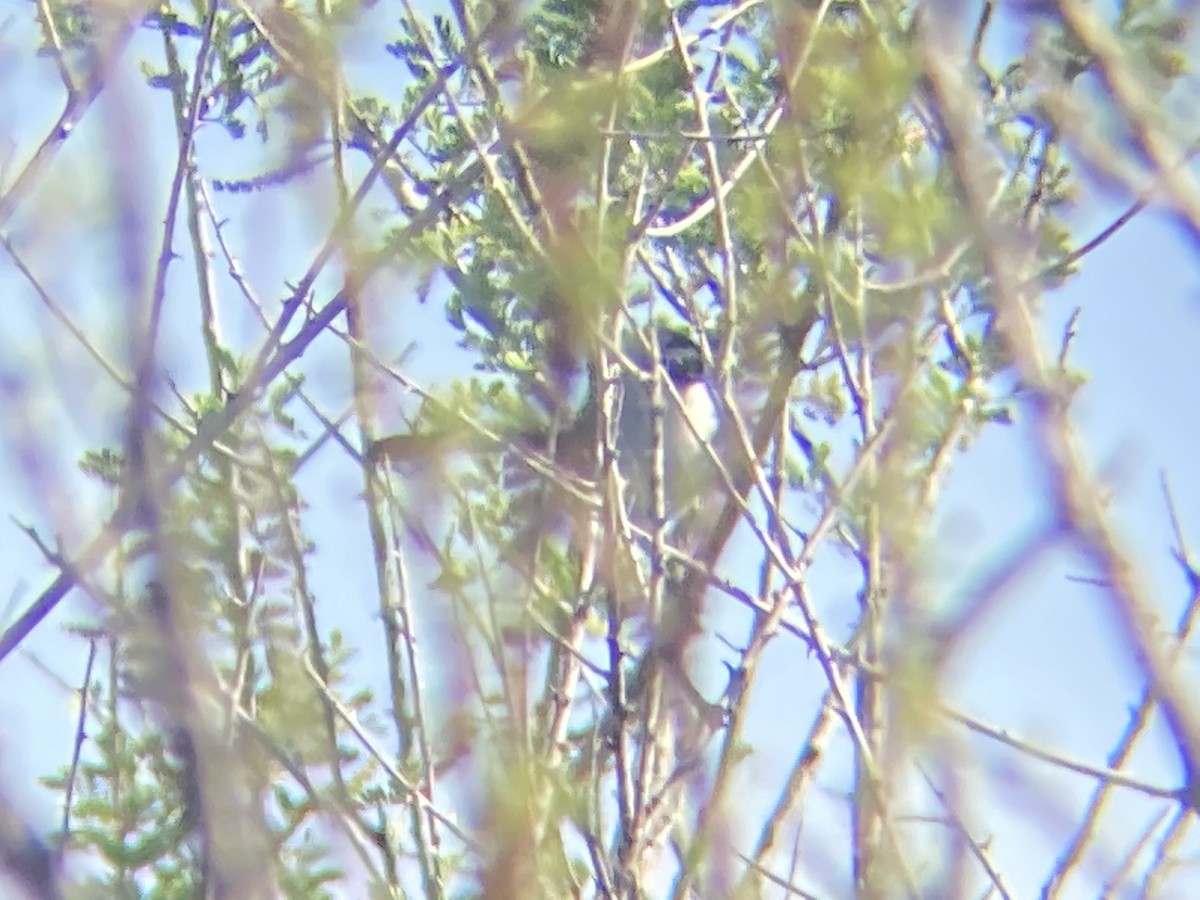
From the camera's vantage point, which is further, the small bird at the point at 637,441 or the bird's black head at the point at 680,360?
the bird's black head at the point at 680,360

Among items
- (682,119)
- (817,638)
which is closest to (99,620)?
(817,638)

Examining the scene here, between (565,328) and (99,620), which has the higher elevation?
(565,328)

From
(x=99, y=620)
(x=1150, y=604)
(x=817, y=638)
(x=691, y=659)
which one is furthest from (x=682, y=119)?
(x=1150, y=604)

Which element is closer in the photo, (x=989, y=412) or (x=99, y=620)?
(x=99, y=620)

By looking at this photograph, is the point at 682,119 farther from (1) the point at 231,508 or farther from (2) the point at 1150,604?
(2) the point at 1150,604

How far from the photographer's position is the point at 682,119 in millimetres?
2525

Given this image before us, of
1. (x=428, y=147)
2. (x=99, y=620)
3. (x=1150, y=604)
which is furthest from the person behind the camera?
(x=428, y=147)

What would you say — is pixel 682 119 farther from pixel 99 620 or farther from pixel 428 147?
pixel 99 620

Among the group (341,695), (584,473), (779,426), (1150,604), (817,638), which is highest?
(584,473)

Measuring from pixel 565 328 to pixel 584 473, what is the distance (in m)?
0.76

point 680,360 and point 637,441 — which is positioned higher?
point 680,360

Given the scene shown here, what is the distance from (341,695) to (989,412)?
108cm

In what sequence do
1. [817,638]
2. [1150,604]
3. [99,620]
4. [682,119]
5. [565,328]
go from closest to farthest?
[1150,604]
[99,620]
[817,638]
[565,328]
[682,119]

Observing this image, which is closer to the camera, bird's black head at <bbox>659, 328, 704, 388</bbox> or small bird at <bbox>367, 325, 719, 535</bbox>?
small bird at <bbox>367, 325, 719, 535</bbox>
